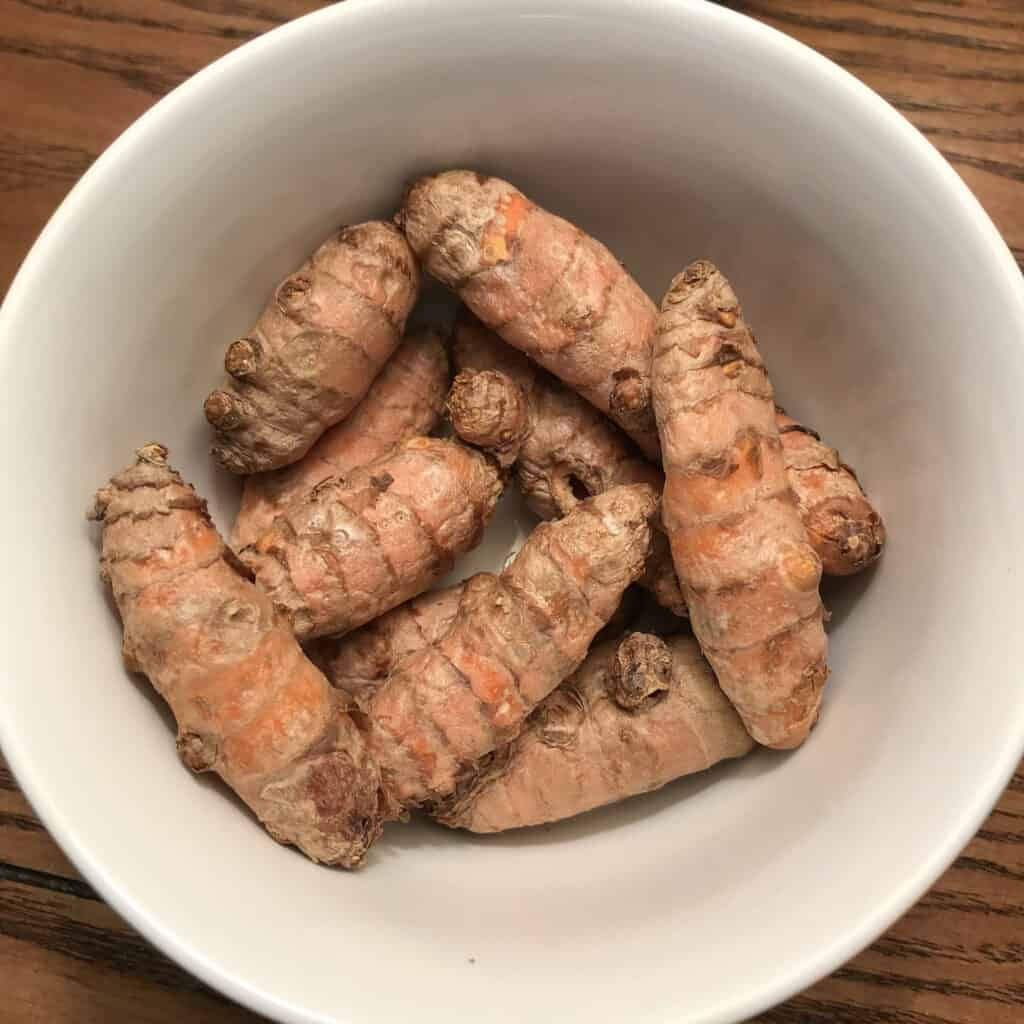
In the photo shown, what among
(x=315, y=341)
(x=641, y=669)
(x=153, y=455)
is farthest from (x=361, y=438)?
(x=641, y=669)

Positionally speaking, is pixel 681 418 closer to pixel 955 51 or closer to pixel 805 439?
pixel 805 439

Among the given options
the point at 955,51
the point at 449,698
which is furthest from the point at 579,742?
the point at 955,51

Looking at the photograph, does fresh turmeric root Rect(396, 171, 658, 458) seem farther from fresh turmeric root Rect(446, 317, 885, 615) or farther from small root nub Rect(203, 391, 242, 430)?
small root nub Rect(203, 391, 242, 430)

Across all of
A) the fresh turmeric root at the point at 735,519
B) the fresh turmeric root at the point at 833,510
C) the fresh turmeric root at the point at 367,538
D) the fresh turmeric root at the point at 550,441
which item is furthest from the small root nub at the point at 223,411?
the fresh turmeric root at the point at 833,510

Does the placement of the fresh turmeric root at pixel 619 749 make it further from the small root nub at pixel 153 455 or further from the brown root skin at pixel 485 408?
the small root nub at pixel 153 455

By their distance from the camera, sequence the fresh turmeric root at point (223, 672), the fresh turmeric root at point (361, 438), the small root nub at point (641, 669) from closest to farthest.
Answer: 1. the fresh turmeric root at point (223, 672)
2. the small root nub at point (641, 669)
3. the fresh turmeric root at point (361, 438)

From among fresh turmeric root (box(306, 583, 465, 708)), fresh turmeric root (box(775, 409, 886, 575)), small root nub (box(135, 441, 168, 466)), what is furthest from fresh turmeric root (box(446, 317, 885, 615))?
small root nub (box(135, 441, 168, 466))

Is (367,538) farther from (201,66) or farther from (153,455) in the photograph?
(201,66)
